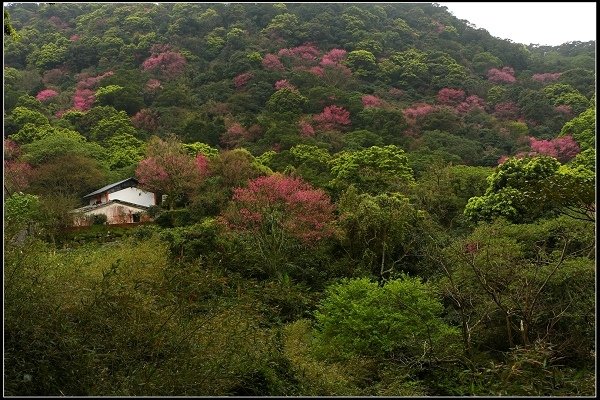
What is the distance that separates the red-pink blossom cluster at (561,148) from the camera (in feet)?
83.3

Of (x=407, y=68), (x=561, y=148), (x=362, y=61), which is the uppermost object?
(x=362, y=61)

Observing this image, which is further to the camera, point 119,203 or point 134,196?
point 134,196

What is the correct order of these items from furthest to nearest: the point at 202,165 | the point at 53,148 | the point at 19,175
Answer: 1. the point at 53,148
2. the point at 202,165
3. the point at 19,175

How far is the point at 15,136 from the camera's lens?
25.5 m

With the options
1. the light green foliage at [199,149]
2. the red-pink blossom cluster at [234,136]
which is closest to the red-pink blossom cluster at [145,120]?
the red-pink blossom cluster at [234,136]

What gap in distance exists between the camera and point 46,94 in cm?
3459

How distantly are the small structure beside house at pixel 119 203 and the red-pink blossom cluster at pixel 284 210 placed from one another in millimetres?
8281

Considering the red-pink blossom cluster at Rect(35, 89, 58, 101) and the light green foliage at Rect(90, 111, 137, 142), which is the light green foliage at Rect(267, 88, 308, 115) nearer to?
the light green foliage at Rect(90, 111, 137, 142)

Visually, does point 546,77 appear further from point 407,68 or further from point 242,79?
point 242,79

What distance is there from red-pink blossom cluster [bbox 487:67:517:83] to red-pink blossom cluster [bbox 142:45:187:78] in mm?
22348

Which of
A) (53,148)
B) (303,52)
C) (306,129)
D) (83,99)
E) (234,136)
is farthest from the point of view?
(303,52)

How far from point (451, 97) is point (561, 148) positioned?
37.5 ft

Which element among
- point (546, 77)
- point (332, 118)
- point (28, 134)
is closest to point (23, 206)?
point (28, 134)

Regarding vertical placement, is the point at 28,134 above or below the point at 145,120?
below
